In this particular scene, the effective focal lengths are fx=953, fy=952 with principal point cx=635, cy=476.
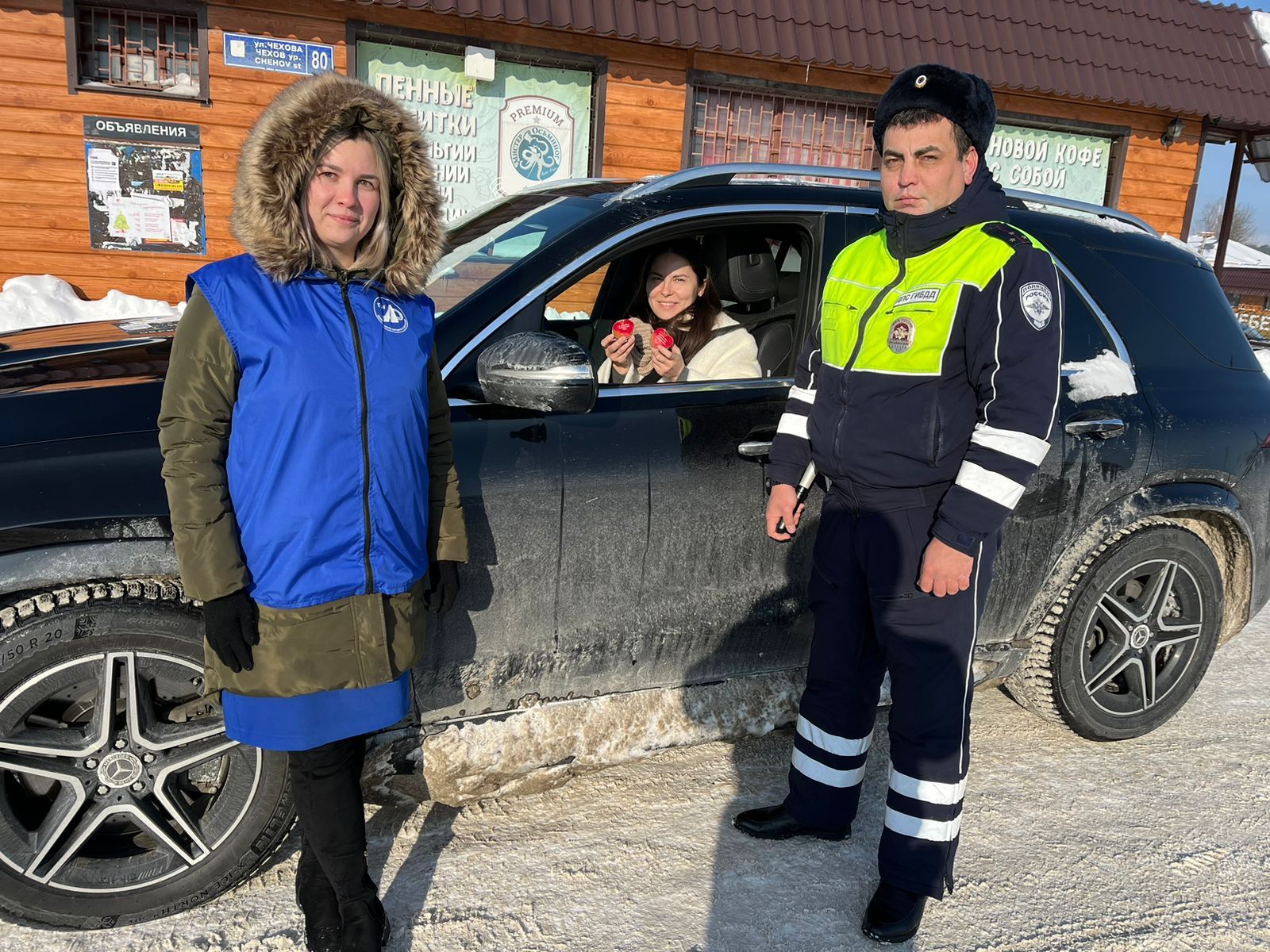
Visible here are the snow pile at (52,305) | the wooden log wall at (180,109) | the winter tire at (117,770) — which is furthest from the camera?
the wooden log wall at (180,109)

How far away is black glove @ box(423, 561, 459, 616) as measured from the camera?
220 centimetres

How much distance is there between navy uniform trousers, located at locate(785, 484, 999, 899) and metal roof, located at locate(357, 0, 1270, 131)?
6.33 m

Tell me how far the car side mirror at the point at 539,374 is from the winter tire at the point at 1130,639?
2.00 meters

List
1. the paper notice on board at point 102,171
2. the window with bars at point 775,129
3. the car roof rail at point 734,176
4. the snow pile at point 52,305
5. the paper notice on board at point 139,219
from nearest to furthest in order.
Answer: the car roof rail at point 734,176 → the snow pile at point 52,305 → the paper notice on board at point 102,171 → the paper notice on board at point 139,219 → the window with bars at point 775,129

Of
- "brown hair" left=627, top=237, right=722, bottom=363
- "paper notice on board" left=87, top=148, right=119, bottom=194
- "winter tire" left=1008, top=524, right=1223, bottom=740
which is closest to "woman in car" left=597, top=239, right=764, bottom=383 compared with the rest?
"brown hair" left=627, top=237, right=722, bottom=363

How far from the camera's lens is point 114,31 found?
7.17 m

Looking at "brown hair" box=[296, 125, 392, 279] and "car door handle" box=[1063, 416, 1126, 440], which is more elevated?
"brown hair" box=[296, 125, 392, 279]

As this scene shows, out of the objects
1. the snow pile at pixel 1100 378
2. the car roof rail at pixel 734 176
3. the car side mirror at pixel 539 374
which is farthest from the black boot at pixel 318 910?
the snow pile at pixel 1100 378

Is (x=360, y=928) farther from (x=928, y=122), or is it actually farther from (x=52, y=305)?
(x=52, y=305)

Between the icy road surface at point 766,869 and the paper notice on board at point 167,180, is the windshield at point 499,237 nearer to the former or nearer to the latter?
the icy road surface at point 766,869

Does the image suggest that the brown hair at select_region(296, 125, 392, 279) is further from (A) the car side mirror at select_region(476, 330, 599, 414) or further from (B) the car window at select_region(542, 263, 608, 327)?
(B) the car window at select_region(542, 263, 608, 327)

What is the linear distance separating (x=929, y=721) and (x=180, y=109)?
7361 mm

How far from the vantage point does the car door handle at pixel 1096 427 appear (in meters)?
3.04

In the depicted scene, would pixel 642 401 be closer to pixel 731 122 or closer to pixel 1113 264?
pixel 1113 264
